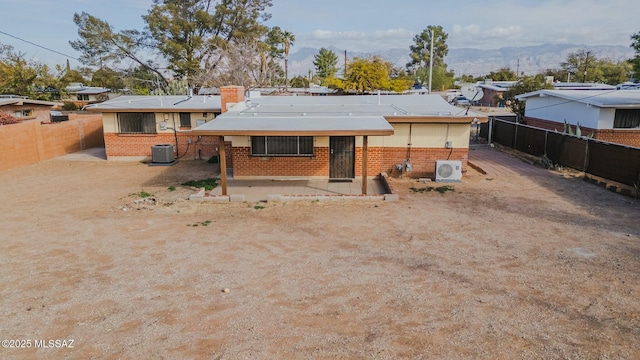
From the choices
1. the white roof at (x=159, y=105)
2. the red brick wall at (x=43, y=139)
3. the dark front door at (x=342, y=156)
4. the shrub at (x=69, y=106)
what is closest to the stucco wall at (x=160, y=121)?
the white roof at (x=159, y=105)

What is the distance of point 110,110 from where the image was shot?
20.4 m

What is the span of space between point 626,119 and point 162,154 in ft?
73.8

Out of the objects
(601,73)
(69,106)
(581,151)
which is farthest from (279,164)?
(601,73)

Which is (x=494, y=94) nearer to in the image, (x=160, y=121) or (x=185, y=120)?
(x=185, y=120)

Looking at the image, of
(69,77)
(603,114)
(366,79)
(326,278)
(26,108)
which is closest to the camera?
(326,278)

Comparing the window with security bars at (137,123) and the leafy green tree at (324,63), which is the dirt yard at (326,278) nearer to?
the window with security bars at (137,123)

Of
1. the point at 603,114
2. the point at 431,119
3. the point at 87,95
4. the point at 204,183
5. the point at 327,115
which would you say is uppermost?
the point at 87,95

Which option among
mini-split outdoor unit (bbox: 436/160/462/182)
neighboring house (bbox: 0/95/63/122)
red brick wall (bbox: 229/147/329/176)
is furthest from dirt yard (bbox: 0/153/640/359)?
neighboring house (bbox: 0/95/63/122)

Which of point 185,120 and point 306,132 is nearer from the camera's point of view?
point 306,132

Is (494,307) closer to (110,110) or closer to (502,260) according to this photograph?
(502,260)

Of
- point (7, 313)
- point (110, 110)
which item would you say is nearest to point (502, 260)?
point (7, 313)

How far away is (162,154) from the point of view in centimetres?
2009

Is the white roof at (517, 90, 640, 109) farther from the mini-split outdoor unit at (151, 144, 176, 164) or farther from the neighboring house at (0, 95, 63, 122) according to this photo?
the neighboring house at (0, 95, 63, 122)

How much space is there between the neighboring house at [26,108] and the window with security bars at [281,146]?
18129 mm
